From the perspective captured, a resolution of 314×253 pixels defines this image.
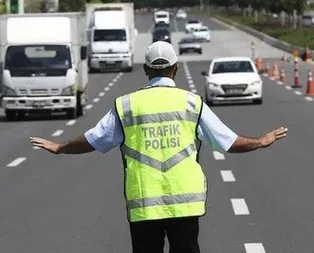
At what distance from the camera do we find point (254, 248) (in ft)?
33.0

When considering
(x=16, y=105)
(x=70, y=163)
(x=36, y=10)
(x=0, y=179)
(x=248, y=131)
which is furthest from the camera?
(x=36, y=10)

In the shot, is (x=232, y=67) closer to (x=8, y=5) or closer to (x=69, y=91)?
(x=69, y=91)

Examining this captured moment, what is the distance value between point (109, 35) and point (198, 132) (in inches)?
2032

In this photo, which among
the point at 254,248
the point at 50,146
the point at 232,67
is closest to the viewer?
the point at 50,146

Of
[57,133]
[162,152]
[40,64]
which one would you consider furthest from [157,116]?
[40,64]

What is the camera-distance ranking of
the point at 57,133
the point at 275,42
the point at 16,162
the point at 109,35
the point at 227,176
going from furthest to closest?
1. the point at 275,42
2. the point at 109,35
3. the point at 57,133
4. the point at 16,162
5. the point at 227,176

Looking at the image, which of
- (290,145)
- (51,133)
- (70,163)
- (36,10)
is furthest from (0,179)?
(36,10)

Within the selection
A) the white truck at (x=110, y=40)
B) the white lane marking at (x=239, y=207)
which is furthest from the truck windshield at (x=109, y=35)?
the white lane marking at (x=239, y=207)

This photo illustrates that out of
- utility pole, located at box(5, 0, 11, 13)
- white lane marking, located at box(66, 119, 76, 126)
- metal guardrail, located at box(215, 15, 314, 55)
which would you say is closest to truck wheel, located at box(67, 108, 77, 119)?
white lane marking, located at box(66, 119, 76, 126)

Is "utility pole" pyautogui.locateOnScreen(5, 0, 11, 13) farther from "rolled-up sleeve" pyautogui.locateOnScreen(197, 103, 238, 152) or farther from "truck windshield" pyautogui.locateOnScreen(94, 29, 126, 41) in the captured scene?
"rolled-up sleeve" pyautogui.locateOnScreen(197, 103, 238, 152)

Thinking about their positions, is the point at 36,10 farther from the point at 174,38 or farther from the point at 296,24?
the point at 296,24

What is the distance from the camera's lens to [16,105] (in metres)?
28.3

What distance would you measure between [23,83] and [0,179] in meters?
12.4

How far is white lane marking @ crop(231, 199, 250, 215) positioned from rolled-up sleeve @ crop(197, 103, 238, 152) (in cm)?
627
